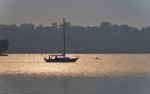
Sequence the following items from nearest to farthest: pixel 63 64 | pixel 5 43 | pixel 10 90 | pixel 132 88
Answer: pixel 10 90 < pixel 132 88 < pixel 63 64 < pixel 5 43

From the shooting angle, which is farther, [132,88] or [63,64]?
[63,64]

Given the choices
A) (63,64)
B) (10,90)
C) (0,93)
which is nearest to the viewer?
(0,93)

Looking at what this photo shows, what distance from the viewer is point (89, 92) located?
48438 mm

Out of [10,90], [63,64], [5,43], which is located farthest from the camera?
[5,43]

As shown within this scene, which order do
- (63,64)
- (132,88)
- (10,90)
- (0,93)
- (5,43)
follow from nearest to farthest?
1. (0,93)
2. (10,90)
3. (132,88)
4. (63,64)
5. (5,43)

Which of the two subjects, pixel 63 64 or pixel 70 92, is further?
pixel 63 64

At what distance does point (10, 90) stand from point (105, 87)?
27.1 ft

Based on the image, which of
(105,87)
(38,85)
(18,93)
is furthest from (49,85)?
(18,93)

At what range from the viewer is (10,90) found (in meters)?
49.4

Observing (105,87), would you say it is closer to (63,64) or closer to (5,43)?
(63,64)

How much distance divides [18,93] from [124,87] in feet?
33.5

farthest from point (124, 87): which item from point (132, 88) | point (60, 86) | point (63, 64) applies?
point (63, 64)

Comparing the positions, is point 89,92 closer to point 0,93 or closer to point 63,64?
point 0,93

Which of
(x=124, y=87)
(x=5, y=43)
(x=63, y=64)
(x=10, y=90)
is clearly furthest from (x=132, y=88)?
(x=5, y=43)
